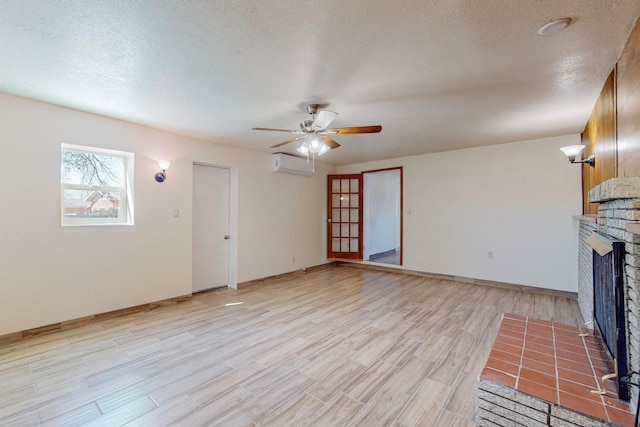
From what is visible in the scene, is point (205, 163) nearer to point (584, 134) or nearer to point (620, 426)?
point (620, 426)

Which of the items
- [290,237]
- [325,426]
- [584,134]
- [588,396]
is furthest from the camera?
[290,237]

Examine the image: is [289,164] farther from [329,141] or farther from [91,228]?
[91,228]

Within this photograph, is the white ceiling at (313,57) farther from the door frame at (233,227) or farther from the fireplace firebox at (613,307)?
the door frame at (233,227)

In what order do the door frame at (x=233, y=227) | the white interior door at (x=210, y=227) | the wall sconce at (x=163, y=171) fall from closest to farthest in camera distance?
the wall sconce at (x=163, y=171)
the white interior door at (x=210, y=227)
the door frame at (x=233, y=227)

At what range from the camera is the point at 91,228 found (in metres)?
3.26

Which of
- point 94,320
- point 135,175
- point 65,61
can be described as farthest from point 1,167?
point 94,320

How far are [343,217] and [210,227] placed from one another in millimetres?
3226

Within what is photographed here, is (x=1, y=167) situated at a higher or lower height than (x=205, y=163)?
lower

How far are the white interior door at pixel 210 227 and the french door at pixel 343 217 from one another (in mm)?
2618

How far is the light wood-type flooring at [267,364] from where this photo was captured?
180cm

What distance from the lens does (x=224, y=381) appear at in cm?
212

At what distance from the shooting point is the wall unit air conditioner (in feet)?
17.2

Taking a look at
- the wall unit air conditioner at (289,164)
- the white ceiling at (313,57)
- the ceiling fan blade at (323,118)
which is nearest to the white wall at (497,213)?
the white ceiling at (313,57)

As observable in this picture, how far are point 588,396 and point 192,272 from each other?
4.56 metres
